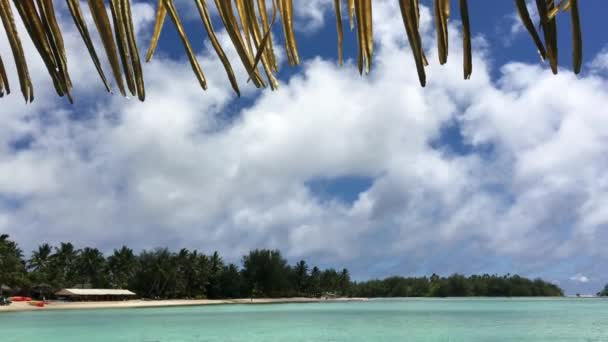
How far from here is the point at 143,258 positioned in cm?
5431

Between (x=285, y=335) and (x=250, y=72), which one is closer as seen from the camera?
(x=250, y=72)

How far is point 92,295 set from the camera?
149ft

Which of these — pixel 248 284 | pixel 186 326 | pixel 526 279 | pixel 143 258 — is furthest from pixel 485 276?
pixel 186 326

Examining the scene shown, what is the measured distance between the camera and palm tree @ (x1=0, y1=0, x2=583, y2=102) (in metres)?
0.78

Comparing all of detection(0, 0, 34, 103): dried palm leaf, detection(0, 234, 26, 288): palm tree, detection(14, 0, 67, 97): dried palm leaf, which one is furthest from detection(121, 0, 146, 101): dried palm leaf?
detection(0, 234, 26, 288): palm tree

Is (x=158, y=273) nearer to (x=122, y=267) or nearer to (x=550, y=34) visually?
(x=122, y=267)

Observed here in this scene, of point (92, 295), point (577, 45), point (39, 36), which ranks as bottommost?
point (577, 45)

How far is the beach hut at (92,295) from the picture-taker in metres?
43.4

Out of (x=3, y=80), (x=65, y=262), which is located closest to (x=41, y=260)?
(x=65, y=262)

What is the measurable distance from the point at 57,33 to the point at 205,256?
2318 inches

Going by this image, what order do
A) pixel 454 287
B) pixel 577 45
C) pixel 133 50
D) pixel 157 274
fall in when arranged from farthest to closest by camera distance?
pixel 454 287 < pixel 157 274 < pixel 133 50 < pixel 577 45

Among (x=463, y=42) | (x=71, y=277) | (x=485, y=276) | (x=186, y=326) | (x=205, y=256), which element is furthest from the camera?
(x=485, y=276)

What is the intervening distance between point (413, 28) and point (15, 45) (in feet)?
2.35

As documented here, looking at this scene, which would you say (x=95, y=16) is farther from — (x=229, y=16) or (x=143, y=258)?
(x=143, y=258)
